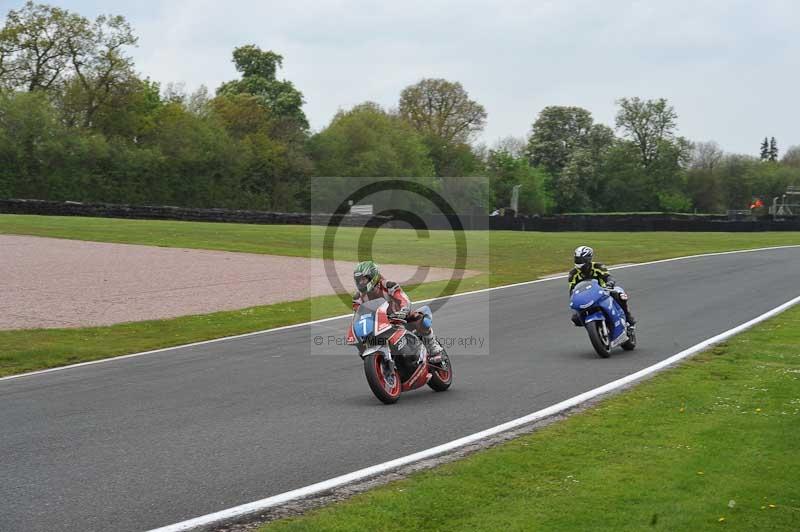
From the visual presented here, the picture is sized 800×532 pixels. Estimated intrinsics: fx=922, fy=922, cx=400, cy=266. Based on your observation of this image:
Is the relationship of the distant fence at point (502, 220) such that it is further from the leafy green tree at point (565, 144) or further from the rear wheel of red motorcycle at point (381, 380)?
the leafy green tree at point (565, 144)

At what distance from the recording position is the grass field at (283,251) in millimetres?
16344

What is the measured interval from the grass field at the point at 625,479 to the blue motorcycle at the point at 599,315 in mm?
3317

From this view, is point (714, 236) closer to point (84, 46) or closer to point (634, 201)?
point (84, 46)

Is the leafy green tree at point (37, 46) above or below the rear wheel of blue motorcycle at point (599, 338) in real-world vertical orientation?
→ above

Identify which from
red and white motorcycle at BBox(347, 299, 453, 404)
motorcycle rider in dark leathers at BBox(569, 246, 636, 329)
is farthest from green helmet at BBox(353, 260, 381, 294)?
motorcycle rider in dark leathers at BBox(569, 246, 636, 329)

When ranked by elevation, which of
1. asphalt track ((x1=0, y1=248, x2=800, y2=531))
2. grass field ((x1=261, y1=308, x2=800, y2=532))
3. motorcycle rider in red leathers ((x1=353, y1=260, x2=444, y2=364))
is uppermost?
motorcycle rider in red leathers ((x1=353, y1=260, x2=444, y2=364))

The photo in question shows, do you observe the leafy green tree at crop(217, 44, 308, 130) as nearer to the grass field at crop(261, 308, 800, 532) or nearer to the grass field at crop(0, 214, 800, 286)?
the grass field at crop(0, 214, 800, 286)

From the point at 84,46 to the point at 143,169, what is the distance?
481 inches

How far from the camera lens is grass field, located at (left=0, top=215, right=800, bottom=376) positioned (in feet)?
53.6

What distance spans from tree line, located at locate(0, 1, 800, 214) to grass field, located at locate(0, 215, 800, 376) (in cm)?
2066

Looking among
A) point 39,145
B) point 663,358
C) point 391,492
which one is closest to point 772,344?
point 663,358

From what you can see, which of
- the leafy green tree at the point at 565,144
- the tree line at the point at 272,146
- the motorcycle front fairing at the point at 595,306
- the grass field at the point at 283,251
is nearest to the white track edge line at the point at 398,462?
the motorcycle front fairing at the point at 595,306

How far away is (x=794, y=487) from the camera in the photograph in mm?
6773

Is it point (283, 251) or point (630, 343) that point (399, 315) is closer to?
point (630, 343)
